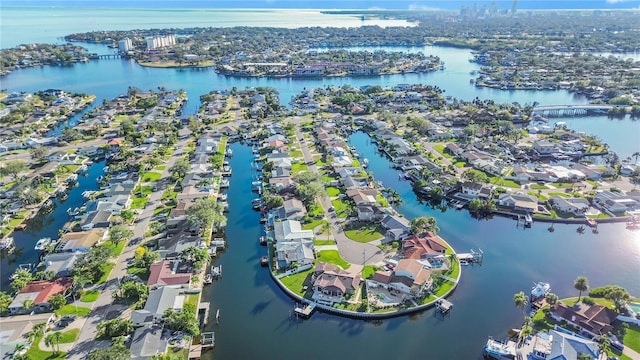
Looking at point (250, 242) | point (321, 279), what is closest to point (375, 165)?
point (250, 242)

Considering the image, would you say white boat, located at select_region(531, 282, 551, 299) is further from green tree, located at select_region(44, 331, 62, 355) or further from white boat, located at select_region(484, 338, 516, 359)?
green tree, located at select_region(44, 331, 62, 355)

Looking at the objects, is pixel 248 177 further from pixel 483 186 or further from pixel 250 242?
pixel 483 186

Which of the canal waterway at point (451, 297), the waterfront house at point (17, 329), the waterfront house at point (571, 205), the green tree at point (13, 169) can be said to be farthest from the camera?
the green tree at point (13, 169)

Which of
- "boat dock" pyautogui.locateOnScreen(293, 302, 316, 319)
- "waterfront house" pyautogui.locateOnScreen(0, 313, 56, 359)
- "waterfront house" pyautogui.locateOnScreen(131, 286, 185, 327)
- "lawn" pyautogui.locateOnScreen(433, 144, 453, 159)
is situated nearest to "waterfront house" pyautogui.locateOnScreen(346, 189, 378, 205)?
"boat dock" pyautogui.locateOnScreen(293, 302, 316, 319)

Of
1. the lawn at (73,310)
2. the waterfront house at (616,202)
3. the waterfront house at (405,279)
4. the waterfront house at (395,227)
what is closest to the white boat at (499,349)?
the waterfront house at (405,279)

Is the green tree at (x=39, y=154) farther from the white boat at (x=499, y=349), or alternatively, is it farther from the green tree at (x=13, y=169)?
the white boat at (x=499, y=349)

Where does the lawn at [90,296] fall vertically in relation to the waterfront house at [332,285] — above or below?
below
